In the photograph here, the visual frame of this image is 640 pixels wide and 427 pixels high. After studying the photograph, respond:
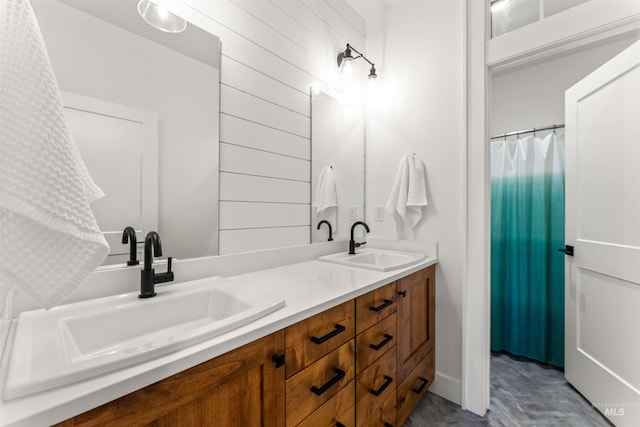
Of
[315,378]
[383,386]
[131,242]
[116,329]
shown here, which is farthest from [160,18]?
[383,386]

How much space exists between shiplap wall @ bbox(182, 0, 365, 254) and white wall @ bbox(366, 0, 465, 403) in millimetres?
516

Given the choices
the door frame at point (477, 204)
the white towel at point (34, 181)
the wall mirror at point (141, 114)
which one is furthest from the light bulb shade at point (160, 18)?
the door frame at point (477, 204)

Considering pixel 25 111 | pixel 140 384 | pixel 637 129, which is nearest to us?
pixel 25 111

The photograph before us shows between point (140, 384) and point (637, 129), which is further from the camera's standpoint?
point (637, 129)

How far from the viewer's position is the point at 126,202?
1.00m

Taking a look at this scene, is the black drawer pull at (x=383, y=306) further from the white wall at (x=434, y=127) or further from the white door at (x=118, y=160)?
the white door at (x=118, y=160)

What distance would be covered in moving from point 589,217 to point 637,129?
1.72 feet

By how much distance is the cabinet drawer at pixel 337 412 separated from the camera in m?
0.90

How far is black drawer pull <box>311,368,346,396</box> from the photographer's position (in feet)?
2.94

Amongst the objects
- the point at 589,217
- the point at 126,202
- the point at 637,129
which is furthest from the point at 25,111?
the point at 589,217

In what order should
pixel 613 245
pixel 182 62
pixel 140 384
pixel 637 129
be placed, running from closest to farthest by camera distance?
pixel 140 384, pixel 182 62, pixel 637 129, pixel 613 245

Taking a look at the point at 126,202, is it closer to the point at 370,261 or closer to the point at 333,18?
the point at 370,261

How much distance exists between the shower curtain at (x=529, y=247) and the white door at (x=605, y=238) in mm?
289

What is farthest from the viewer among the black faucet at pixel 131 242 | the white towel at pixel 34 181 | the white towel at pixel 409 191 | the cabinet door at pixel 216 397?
the white towel at pixel 409 191
